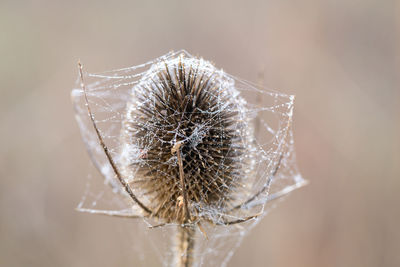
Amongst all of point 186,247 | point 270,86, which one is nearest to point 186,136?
point 186,247

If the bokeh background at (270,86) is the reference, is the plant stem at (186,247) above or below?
below

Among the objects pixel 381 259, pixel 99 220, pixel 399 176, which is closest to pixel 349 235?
pixel 381 259

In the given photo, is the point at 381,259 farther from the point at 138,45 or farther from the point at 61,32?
the point at 61,32

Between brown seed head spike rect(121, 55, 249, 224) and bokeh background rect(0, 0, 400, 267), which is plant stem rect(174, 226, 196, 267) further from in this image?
bokeh background rect(0, 0, 400, 267)

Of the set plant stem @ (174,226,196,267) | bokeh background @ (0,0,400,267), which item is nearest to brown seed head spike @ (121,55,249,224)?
plant stem @ (174,226,196,267)

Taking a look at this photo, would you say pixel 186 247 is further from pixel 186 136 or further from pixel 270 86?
pixel 270 86

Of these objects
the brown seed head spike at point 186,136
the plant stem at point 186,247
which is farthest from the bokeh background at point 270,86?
the brown seed head spike at point 186,136

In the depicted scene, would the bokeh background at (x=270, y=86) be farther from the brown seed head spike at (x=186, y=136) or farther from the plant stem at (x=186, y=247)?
the brown seed head spike at (x=186, y=136)
